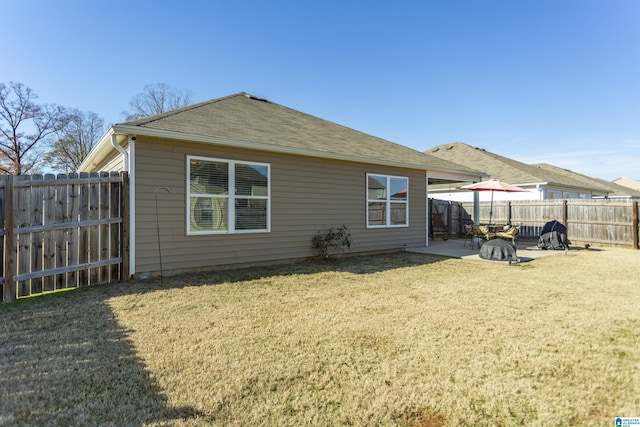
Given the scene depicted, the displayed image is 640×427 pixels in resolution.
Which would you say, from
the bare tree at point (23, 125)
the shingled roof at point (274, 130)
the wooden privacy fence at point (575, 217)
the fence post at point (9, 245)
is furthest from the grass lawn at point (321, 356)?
the bare tree at point (23, 125)

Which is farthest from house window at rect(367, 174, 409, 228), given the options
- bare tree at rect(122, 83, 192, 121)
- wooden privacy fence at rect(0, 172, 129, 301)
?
bare tree at rect(122, 83, 192, 121)

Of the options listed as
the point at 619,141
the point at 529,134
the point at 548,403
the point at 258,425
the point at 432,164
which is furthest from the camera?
the point at 619,141

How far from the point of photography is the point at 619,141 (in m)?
21.8

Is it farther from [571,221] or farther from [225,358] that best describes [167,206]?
[571,221]

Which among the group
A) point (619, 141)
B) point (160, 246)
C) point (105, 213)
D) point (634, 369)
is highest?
point (619, 141)

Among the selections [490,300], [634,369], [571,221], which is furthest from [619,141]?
[634,369]

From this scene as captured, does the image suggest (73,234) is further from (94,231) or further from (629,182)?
(629,182)

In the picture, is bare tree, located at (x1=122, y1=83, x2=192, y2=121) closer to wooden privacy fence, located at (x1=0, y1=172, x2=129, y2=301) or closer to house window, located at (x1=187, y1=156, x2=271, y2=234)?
house window, located at (x1=187, y1=156, x2=271, y2=234)

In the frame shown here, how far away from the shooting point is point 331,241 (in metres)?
8.28

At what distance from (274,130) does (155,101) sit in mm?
25422

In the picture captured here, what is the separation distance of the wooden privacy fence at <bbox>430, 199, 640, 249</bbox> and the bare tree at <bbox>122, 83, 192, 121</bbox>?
24.4 metres

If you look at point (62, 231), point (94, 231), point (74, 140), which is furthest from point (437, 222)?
point (74, 140)

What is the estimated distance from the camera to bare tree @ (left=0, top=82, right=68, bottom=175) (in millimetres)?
22938

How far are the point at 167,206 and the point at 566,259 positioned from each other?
973 centimetres
